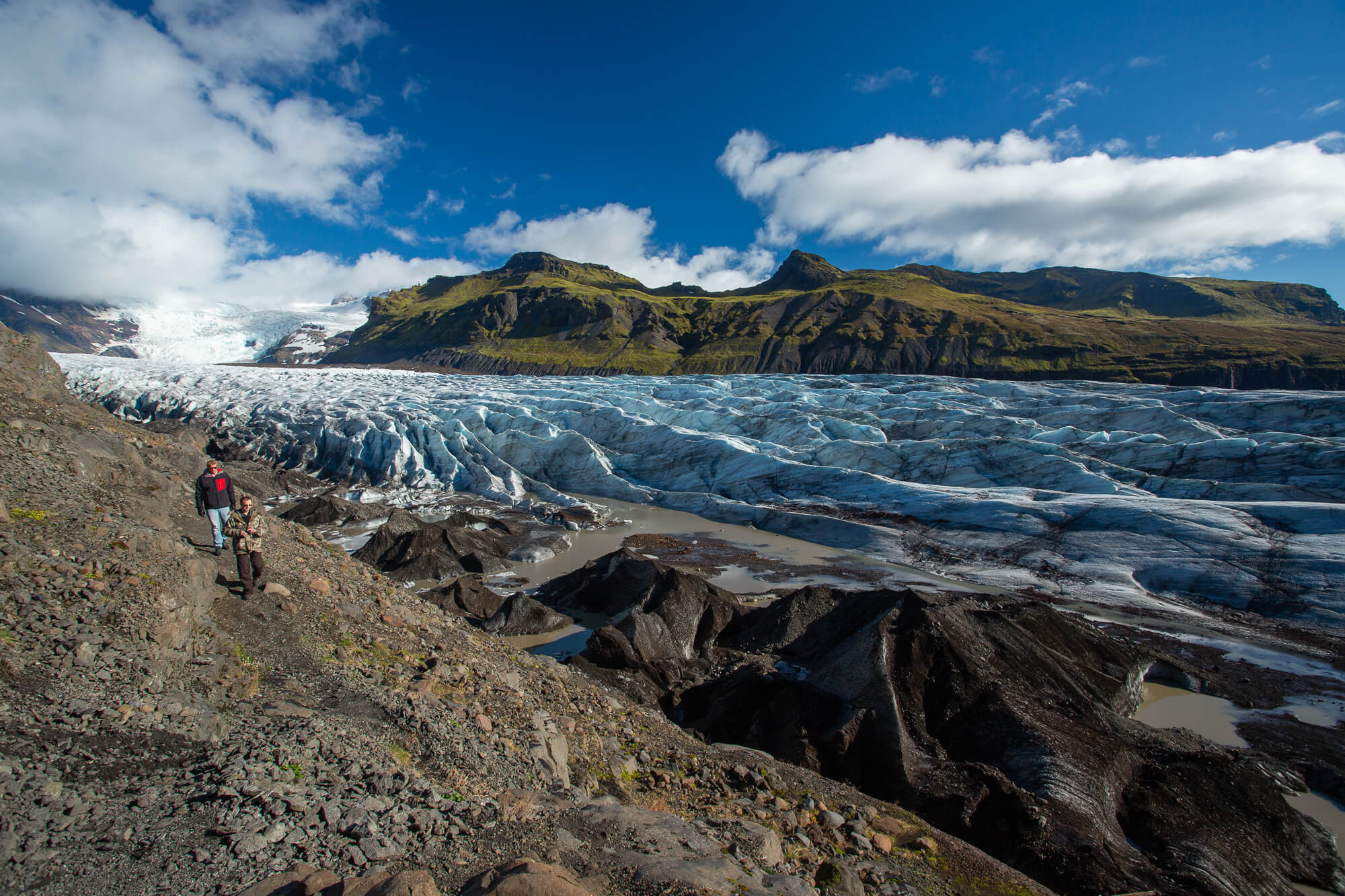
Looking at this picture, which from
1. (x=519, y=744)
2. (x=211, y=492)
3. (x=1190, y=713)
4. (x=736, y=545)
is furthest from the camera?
(x=736, y=545)

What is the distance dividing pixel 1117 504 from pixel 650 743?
19.5 metres

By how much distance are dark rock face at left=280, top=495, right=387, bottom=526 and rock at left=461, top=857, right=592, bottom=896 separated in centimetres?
2160

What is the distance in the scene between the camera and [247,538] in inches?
238

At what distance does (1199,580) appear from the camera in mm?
15992

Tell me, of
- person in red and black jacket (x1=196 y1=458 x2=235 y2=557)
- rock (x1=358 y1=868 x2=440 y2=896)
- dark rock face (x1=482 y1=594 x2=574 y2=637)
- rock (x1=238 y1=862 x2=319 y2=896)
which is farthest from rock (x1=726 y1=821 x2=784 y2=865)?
dark rock face (x1=482 y1=594 x2=574 y2=637)

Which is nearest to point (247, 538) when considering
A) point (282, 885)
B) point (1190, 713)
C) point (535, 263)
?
point (282, 885)

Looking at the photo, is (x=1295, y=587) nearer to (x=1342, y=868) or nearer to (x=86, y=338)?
(x=1342, y=868)

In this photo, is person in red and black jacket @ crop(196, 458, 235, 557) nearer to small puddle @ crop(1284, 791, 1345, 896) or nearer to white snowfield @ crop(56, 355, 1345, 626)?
small puddle @ crop(1284, 791, 1345, 896)

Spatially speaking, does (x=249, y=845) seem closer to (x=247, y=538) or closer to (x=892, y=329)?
(x=247, y=538)

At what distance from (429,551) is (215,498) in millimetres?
10224

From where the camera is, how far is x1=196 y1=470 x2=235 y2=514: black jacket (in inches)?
279

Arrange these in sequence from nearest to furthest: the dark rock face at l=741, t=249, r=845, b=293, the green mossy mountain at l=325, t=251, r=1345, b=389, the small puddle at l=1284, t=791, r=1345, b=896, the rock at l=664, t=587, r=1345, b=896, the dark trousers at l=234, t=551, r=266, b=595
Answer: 1. the dark trousers at l=234, t=551, r=266, b=595
2. the rock at l=664, t=587, r=1345, b=896
3. the small puddle at l=1284, t=791, r=1345, b=896
4. the green mossy mountain at l=325, t=251, r=1345, b=389
5. the dark rock face at l=741, t=249, r=845, b=293

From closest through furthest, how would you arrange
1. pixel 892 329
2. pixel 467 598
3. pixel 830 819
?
pixel 830 819 < pixel 467 598 < pixel 892 329

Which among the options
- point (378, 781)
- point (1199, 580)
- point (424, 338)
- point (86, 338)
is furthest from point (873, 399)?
point (86, 338)
